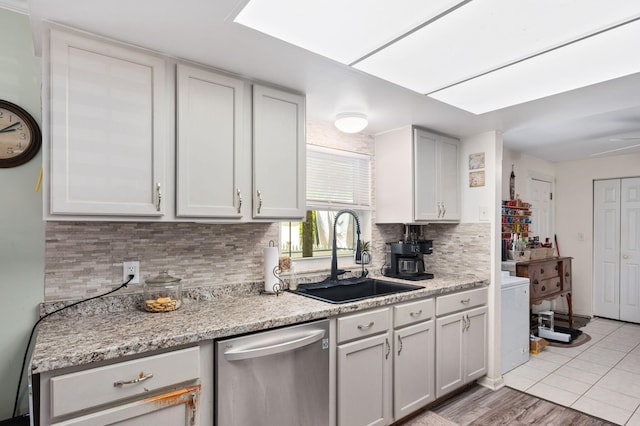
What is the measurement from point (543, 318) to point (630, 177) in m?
2.30

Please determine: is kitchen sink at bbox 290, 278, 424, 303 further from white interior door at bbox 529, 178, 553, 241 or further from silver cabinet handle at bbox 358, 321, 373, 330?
white interior door at bbox 529, 178, 553, 241

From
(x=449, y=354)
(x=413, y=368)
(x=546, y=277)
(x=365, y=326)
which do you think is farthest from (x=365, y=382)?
(x=546, y=277)

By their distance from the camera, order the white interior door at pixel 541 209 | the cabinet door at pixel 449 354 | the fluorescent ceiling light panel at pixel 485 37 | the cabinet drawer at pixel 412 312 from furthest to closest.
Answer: the white interior door at pixel 541 209 → the cabinet door at pixel 449 354 → the cabinet drawer at pixel 412 312 → the fluorescent ceiling light panel at pixel 485 37

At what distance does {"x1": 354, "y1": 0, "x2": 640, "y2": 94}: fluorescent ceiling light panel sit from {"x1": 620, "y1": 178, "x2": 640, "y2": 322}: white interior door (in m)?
4.30

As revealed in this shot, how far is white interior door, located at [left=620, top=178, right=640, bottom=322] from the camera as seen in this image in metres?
4.82

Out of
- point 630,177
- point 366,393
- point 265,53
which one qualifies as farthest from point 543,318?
point 265,53

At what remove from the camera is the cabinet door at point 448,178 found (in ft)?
10.3

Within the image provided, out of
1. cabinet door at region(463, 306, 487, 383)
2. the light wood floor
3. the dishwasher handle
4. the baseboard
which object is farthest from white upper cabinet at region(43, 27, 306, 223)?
the baseboard

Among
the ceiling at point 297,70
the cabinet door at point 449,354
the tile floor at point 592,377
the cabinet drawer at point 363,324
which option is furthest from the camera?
the tile floor at point 592,377

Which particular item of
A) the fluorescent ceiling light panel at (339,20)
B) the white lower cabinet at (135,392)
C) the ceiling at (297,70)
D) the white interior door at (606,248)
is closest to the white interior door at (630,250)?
the white interior door at (606,248)

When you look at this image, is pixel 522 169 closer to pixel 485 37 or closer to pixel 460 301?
pixel 460 301

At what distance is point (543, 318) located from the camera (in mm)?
4367

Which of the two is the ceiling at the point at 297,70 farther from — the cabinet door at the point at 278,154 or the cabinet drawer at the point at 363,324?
the cabinet drawer at the point at 363,324

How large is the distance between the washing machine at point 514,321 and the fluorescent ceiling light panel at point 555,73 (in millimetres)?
1675
